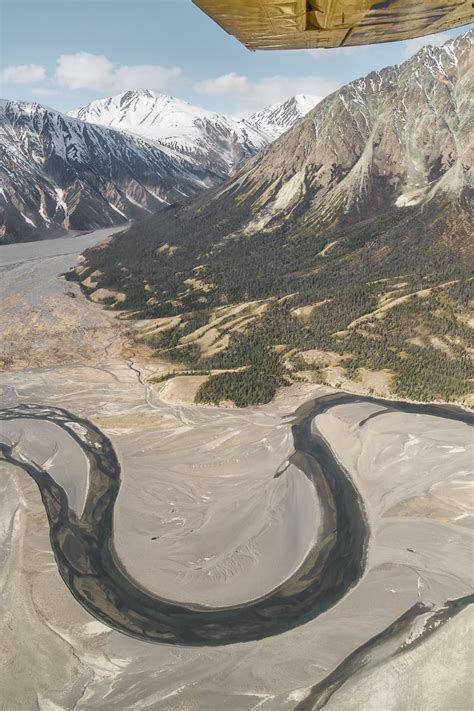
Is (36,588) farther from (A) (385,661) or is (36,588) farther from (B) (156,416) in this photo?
(B) (156,416)

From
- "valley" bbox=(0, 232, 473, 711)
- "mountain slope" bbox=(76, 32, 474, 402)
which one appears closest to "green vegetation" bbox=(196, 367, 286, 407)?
"mountain slope" bbox=(76, 32, 474, 402)

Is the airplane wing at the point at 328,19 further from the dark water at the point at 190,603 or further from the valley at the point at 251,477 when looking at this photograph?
the dark water at the point at 190,603

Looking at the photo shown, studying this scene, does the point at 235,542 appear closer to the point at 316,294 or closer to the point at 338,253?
the point at 316,294

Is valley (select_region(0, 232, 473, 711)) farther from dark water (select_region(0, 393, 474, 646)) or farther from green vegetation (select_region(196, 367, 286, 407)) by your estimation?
green vegetation (select_region(196, 367, 286, 407))

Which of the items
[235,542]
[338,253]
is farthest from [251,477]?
[338,253]

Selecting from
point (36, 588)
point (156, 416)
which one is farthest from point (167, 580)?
point (156, 416)

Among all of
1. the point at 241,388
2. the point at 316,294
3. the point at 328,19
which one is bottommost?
the point at 241,388

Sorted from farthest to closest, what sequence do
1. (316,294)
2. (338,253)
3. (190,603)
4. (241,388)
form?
(338,253), (316,294), (241,388), (190,603)
